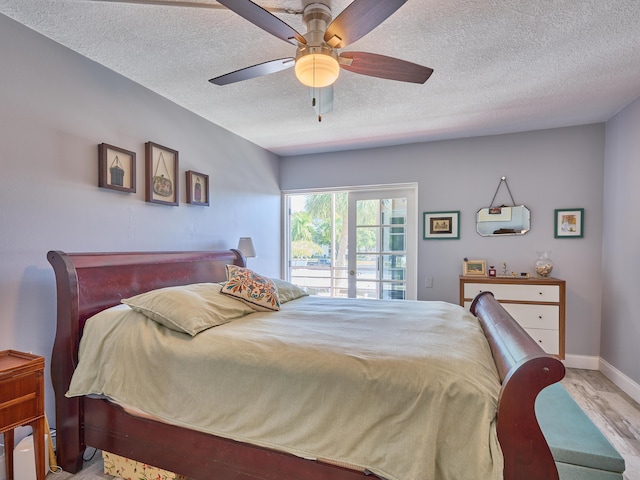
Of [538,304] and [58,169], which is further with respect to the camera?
[538,304]

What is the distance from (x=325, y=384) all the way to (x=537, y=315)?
288cm

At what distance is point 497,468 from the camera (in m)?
1.08

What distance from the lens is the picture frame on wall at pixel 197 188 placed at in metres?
3.01

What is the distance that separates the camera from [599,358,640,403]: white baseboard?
2.71 m

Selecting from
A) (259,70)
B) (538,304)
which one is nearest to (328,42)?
(259,70)

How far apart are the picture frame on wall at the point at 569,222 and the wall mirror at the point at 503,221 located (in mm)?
266

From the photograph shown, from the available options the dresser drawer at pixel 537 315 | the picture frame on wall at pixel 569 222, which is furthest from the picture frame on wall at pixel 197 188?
the picture frame on wall at pixel 569 222

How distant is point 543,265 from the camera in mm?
3467

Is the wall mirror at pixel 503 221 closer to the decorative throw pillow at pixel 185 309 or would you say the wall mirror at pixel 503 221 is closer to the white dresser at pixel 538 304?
the white dresser at pixel 538 304

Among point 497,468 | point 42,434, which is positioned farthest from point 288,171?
point 497,468

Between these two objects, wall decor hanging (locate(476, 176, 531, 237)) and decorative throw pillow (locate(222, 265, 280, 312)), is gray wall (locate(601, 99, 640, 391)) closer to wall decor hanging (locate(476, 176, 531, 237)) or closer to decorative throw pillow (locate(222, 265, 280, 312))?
wall decor hanging (locate(476, 176, 531, 237))

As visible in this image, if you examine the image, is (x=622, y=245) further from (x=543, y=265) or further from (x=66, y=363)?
(x=66, y=363)

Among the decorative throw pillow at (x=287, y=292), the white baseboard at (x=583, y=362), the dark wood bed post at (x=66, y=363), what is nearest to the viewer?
the dark wood bed post at (x=66, y=363)

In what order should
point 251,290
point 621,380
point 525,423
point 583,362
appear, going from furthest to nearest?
point 583,362, point 621,380, point 251,290, point 525,423
